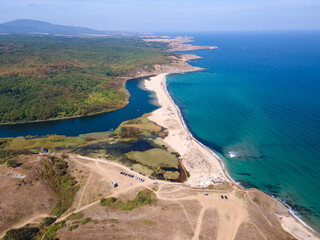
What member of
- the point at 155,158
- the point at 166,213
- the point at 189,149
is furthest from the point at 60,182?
the point at 189,149

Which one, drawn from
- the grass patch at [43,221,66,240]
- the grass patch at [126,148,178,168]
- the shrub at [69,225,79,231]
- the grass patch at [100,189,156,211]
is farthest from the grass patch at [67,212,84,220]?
the grass patch at [126,148,178,168]

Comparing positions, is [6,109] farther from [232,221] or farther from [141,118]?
[232,221]

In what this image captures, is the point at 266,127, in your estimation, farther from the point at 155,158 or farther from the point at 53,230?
the point at 53,230

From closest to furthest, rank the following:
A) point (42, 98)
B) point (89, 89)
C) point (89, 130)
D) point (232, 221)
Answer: point (232, 221) → point (89, 130) → point (42, 98) → point (89, 89)

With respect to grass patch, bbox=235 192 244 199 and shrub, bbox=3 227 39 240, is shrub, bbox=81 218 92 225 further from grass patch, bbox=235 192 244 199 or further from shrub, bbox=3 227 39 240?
grass patch, bbox=235 192 244 199

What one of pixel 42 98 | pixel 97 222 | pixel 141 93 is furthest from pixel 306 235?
pixel 42 98

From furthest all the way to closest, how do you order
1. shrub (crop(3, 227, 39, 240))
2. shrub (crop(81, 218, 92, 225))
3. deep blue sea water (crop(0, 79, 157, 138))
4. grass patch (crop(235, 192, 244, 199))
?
1. deep blue sea water (crop(0, 79, 157, 138))
2. grass patch (crop(235, 192, 244, 199))
3. shrub (crop(81, 218, 92, 225))
4. shrub (crop(3, 227, 39, 240))
